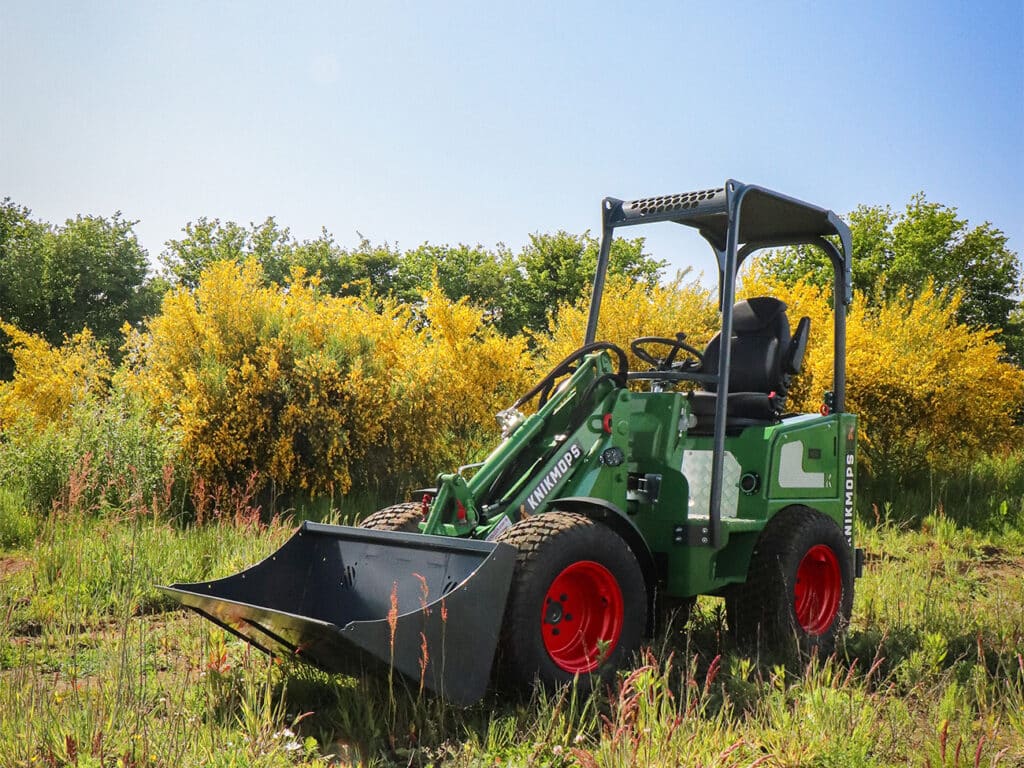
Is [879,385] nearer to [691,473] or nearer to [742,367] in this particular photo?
[742,367]

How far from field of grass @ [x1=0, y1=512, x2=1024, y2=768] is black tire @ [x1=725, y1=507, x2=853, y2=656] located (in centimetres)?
14

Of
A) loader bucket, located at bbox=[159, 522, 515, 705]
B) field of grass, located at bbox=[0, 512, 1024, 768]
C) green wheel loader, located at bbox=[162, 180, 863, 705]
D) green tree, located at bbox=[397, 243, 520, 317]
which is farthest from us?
green tree, located at bbox=[397, 243, 520, 317]

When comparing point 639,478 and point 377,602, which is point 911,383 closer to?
point 639,478

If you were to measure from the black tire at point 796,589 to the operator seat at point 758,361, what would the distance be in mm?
632

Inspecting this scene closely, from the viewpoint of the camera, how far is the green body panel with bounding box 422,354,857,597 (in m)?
4.27

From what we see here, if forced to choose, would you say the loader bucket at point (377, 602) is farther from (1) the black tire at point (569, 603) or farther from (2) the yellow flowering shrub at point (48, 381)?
(2) the yellow flowering shrub at point (48, 381)

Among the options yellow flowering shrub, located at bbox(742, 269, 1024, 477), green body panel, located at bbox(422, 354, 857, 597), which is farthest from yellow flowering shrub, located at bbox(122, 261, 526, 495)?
green body panel, located at bbox(422, 354, 857, 597)

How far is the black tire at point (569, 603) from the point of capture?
11.8ft

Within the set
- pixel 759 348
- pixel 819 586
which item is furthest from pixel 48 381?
pixel 819 586

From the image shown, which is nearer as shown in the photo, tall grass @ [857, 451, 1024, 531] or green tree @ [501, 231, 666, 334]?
tall grass @ [857, 451, 1024, 531]

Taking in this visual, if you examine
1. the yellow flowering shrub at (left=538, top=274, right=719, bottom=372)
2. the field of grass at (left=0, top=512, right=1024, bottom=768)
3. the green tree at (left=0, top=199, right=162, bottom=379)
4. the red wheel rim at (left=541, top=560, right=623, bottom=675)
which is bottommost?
the field of grass at (left=0, top=512, right=1024, bottom=768)

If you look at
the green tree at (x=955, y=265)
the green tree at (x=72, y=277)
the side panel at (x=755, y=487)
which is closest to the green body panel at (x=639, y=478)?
the side panel at (x=755, y=487)

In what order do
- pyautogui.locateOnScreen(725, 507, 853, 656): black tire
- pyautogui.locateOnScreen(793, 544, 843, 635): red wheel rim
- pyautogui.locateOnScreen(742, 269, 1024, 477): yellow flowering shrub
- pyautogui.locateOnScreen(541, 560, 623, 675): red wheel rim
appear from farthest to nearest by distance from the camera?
pyautogui.locateOnScreen(742, 269, 1024, 477): yellow flowering shrub
pyautogui.locateOnScreen(793, 544, 843, 635): red wheel rim
pyautogui.locateOnScreen(725, 507, 853, 656): black tire
pyautogui.locateOnScreen(541, 560, 623, 675): red wheel rim

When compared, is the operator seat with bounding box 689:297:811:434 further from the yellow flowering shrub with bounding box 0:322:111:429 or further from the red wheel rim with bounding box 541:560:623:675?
the yellow flowering shrub with bounding box 0:322:111:429
